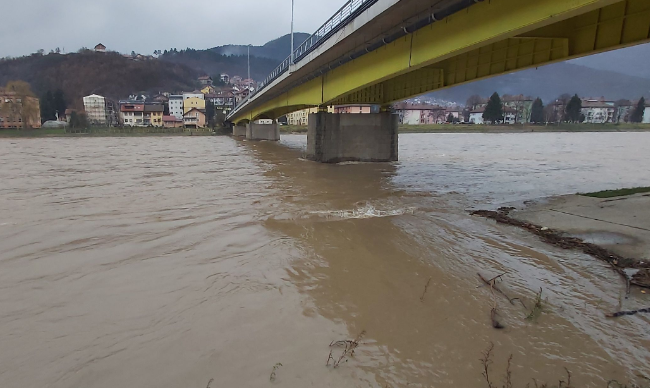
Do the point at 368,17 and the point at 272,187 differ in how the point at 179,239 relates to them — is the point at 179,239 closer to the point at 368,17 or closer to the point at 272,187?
the point at 272,187

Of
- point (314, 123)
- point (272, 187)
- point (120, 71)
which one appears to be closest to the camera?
point (272, 187)

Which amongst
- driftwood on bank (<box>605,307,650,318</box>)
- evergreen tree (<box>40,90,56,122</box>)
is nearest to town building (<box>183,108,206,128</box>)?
evergreen tree (<box>40,90,56,122</box>)

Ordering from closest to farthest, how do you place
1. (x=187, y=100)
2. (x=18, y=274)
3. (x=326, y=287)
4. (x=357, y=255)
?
(x=326, y=287), (x=18, y=274), (x=357, y=255), (x=187, y=100)

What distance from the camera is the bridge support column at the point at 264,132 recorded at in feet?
206

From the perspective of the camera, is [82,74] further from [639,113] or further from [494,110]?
[639,113]

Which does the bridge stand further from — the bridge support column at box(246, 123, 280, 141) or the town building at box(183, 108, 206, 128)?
the town building at box(183, 108, 206, 128)

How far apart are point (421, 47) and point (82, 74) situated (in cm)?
18585

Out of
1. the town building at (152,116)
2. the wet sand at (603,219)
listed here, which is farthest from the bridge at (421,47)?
the town building at (152,116)

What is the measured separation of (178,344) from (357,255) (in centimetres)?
402

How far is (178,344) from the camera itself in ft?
15.2

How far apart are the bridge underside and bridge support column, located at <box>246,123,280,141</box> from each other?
4226 cm

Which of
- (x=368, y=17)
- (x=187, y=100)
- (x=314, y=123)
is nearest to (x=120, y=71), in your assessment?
(x=187, y=100)

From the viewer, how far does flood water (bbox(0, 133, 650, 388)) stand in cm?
418

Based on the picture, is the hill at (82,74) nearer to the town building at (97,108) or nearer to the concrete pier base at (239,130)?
the town building at (97,108)
